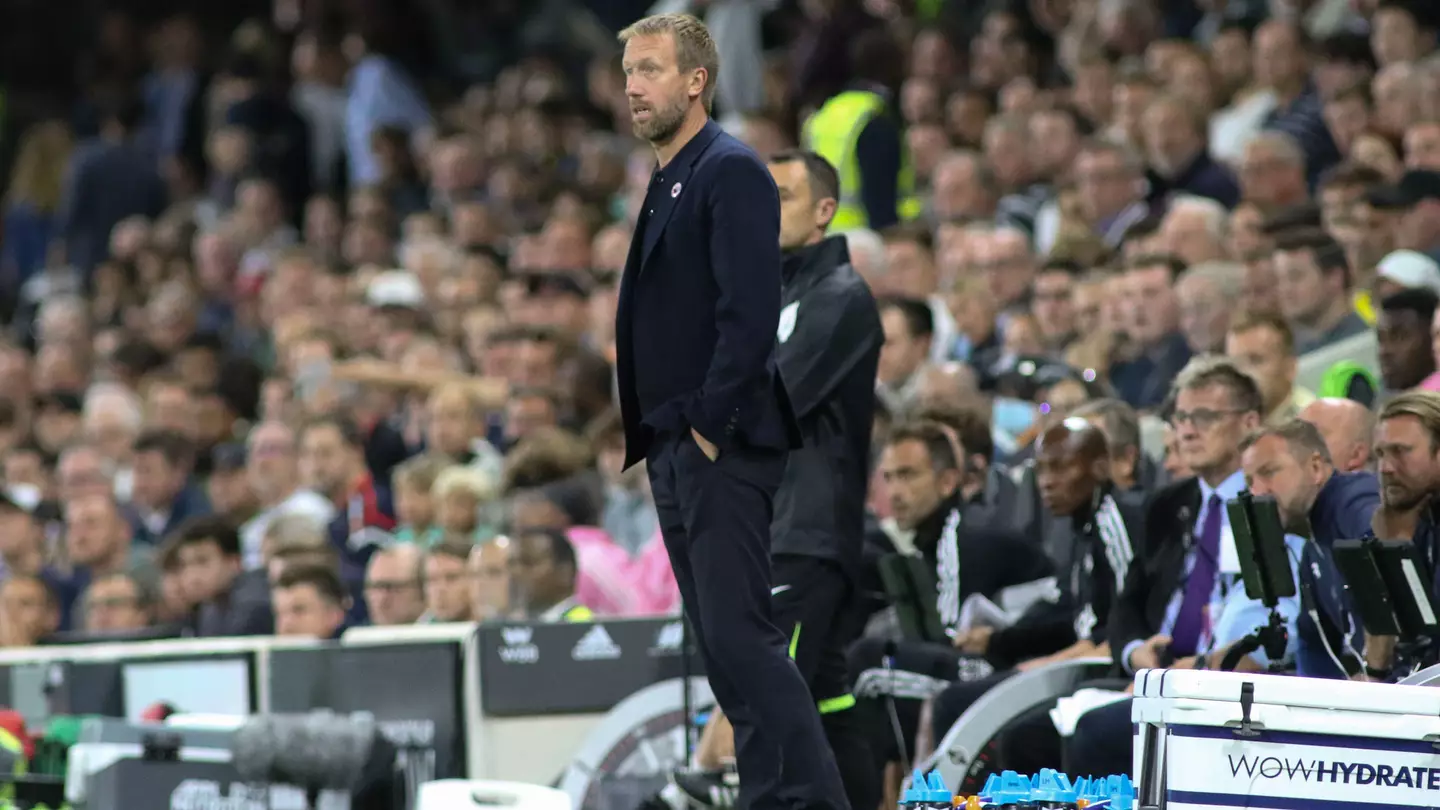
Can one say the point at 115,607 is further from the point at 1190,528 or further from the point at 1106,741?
the point at 1106,741

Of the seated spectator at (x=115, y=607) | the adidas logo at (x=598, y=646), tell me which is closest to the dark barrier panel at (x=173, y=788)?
the adidas logo at (x=598, y=646)

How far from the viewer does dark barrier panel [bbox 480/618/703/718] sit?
325 inches

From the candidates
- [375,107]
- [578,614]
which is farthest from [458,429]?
[375,107]

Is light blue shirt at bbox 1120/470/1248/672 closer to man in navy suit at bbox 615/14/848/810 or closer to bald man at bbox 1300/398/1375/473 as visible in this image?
bald man at bbox 1300/398/1375/473

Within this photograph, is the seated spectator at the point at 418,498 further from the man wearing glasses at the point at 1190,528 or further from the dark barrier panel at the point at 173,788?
the man wearing glasses at the point at 1190,528

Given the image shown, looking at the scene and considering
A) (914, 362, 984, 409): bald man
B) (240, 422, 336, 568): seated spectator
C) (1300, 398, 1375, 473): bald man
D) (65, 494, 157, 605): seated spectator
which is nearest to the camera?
(1300, 398, 1375, 473): bald man

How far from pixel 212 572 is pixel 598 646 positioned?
10.7 feet

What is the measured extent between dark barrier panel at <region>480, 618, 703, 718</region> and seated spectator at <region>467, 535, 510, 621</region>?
638mm

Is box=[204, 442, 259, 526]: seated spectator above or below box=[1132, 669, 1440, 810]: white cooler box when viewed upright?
above

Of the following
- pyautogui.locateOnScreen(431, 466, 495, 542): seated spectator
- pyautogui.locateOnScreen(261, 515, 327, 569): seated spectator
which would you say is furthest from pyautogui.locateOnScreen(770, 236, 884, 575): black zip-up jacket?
pyautogui.locateOnScreen(261, 515, 327, 569): seated spectator

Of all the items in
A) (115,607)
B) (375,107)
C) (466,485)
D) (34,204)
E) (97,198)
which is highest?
(375,107)

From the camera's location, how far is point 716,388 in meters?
5.50

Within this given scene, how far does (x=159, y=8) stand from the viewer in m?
21.3

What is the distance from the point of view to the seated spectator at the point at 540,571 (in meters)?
8.84
